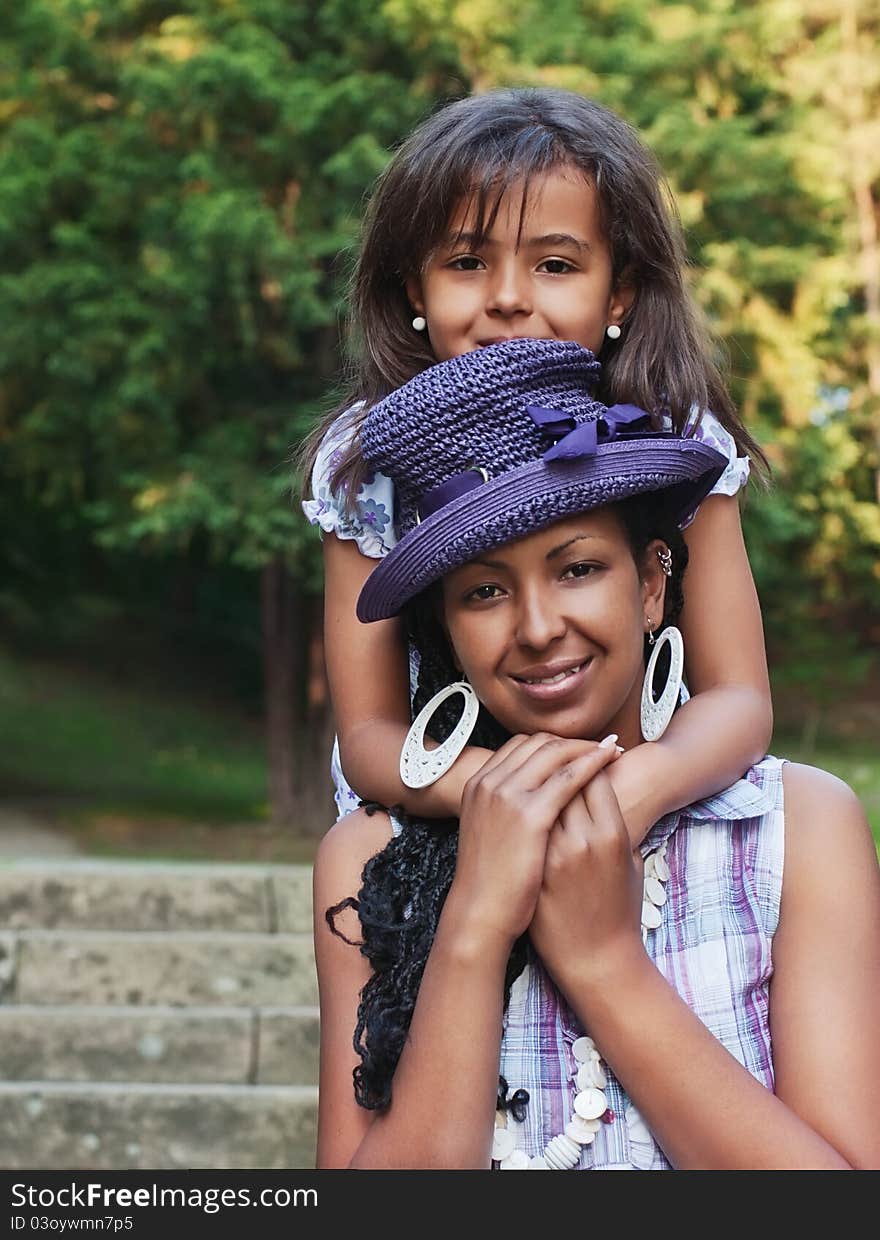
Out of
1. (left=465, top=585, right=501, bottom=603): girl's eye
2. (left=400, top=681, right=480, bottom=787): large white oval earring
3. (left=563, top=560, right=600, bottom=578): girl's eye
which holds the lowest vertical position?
(left=400, top=681, right=480, bottom=787): large white oval earring

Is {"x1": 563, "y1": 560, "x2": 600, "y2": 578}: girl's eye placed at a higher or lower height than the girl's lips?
higher

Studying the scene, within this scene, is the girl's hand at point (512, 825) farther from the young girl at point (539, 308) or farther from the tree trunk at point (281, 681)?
the tree trunk at point (281, 681)

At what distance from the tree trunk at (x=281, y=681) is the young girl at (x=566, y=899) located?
11782 millimetres

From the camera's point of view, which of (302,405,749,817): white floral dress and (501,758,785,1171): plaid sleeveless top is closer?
(501,758,785,1171): plaid sleeveless top

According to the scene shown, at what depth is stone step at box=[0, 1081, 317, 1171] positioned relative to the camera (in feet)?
17.2

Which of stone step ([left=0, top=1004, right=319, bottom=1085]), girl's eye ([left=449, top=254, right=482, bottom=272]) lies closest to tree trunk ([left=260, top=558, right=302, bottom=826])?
stone step ([left=0, top=1004, right=319, bottom=1085])

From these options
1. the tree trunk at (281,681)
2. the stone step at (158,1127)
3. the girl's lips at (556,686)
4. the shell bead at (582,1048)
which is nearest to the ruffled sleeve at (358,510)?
the girl's lips at (556,686)

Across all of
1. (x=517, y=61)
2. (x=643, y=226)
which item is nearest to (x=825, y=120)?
(x=517, y=61)

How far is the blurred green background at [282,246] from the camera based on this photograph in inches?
426

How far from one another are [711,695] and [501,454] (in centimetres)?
56

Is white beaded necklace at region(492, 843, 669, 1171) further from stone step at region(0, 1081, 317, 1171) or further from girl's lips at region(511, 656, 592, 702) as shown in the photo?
stone step at region(0, 1081, 317, 1171)

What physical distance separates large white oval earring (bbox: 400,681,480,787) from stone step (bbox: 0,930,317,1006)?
4.94 meters
